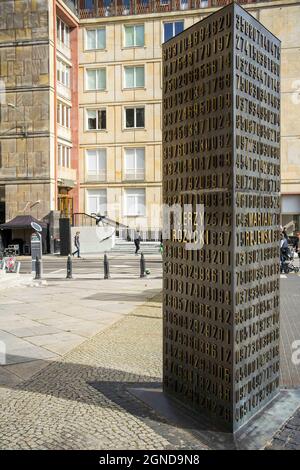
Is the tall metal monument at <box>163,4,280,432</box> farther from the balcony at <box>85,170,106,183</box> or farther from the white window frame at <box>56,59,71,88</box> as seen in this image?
the balcony at <box>85,170,106,183</box>

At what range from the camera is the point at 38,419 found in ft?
17.4

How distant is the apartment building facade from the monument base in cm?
3311

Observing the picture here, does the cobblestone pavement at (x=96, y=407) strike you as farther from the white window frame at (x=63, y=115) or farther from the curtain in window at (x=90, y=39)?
the curtain in window at (x=90, y=39)

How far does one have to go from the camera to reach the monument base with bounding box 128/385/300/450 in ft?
15.4

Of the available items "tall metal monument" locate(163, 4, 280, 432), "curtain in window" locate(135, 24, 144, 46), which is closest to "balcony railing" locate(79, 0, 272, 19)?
"curtain in window" locate(135, 24, 144, 46)

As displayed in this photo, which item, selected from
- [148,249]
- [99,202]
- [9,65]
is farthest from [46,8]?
[148,249]

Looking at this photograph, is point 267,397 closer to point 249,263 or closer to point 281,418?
point 281,418

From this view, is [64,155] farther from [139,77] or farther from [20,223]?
[139,77]

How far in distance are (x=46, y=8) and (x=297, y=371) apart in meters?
36.7

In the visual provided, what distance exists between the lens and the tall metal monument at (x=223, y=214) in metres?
4.93

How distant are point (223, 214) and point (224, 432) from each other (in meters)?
2.12

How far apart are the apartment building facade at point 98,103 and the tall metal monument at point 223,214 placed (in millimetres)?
32880

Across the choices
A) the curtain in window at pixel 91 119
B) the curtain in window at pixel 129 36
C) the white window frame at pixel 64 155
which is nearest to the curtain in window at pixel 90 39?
the curtain in window at pixel 129 36

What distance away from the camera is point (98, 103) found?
42.3 metres
